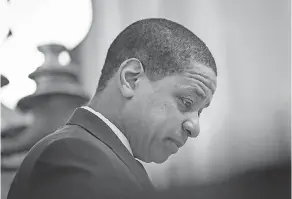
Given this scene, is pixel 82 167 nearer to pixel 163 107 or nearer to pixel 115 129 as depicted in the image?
pixel 115 129

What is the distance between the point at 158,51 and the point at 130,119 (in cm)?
16

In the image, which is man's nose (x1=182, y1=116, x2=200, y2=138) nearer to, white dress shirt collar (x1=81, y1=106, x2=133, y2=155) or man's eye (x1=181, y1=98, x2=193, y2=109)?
man's eye (x1=181, y1=98, x2=193, y2=109)

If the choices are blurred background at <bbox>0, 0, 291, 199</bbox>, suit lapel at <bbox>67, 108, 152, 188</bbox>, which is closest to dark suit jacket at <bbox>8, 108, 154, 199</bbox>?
suit lapel at <bbox>67, 108, 152, 188</bbox>

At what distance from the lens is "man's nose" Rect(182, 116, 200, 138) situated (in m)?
1.08

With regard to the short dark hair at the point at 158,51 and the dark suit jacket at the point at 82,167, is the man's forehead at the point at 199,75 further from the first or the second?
the dark suit jacket at the point at 82,167

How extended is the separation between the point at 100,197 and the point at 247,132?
1.39 feet

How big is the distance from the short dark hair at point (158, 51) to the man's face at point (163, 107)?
2cm

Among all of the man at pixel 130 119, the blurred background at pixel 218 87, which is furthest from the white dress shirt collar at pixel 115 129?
the blurred background at pixel 218 87

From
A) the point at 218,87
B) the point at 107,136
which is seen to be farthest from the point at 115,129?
the point at 218,87

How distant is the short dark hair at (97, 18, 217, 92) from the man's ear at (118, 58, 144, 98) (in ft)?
0.04

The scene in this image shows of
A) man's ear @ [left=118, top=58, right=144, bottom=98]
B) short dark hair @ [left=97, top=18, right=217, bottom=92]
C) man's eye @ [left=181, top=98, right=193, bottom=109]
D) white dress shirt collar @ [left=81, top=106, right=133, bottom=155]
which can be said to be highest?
short dark hair @ [left=97, top=18, right=217, bottom=92]

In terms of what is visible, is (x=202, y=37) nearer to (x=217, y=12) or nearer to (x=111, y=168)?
(x=217, y=12)

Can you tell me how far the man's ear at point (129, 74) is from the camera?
105 centimetres

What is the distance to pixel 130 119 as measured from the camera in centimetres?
106
